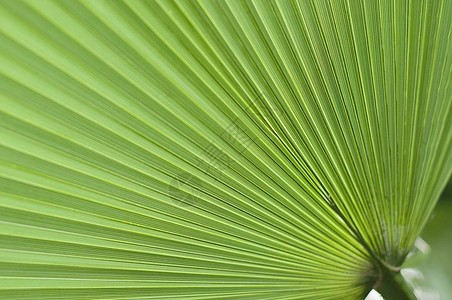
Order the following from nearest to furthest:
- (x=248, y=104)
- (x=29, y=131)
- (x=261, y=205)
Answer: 1. (x=29, y=131)
2. (x=248, y=104)
3. (x=261, y=205)

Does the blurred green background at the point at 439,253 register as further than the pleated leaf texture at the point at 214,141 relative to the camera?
Yes

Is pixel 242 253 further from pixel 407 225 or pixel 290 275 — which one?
pixel 407 225

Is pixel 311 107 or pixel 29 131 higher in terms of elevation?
pixel 311 107

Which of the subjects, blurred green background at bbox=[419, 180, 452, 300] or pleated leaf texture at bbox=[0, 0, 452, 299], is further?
blurred green background at bbox=[419, 180, 452, 300]

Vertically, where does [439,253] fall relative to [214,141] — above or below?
above

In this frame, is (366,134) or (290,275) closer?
(366,134)

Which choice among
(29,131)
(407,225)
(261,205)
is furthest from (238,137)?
(407,225)

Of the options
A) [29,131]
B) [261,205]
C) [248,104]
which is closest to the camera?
[29,131]

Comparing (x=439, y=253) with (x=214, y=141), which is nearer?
(x=214, y=141)
